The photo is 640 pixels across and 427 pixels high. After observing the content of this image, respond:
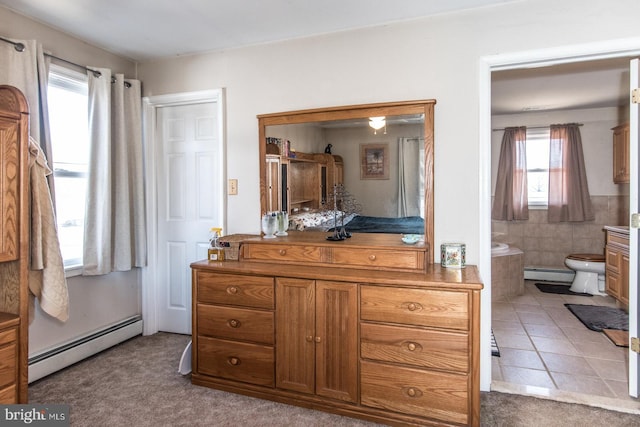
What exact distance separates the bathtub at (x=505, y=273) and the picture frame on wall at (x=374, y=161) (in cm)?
263

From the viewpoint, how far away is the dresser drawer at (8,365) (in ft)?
5.75

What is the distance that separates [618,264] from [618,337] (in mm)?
1195

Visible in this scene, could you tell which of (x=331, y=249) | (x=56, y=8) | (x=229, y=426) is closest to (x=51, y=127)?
(x=56, y=8)

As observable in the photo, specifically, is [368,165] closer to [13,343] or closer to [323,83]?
[323,83]

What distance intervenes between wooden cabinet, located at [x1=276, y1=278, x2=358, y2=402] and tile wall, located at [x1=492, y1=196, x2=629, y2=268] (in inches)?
170

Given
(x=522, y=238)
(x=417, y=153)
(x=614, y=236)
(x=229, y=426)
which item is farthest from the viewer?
(x=522, y=238)

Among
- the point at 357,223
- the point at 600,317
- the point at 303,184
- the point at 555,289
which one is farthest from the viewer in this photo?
the point at 555,289

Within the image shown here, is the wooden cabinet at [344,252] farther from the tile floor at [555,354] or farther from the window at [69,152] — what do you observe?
the window at [69,152]

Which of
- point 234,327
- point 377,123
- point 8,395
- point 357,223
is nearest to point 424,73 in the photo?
point 377,123

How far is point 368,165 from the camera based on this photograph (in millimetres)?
2607

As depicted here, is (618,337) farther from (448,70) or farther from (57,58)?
(57,58)

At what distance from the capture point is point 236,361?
2404 mm

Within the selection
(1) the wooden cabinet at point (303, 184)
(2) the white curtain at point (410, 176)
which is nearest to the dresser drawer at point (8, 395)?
(1) the wooden cabinet at point (303, 184)

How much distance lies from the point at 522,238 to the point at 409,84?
13.6 feet
